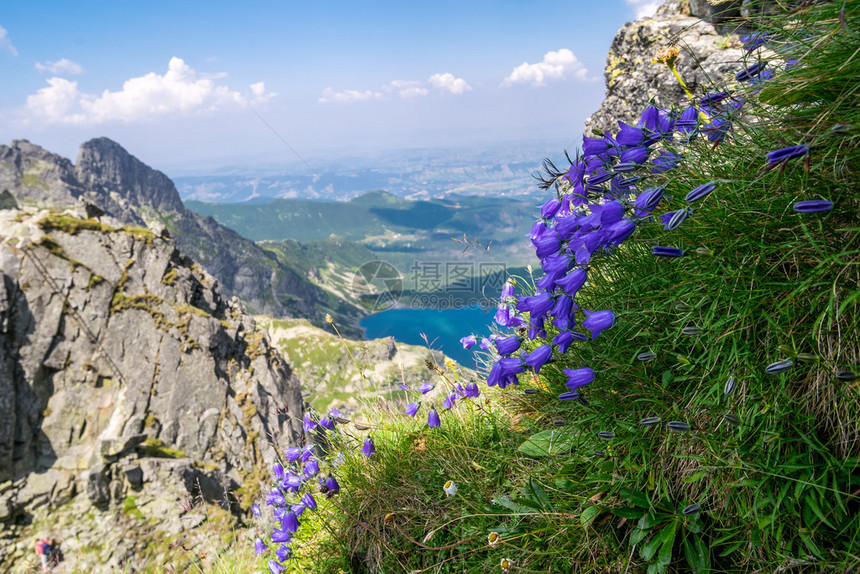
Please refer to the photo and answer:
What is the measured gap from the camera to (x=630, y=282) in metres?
2.76

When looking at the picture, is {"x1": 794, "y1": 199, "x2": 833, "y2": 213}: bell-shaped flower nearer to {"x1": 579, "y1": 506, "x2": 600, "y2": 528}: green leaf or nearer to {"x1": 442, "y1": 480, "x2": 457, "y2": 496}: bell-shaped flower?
{"x1": 579, "y1": 506, "x2": 600, "y2": 528}: green leaf

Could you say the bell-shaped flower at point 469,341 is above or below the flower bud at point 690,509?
above

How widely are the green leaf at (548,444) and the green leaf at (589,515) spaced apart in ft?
1.50

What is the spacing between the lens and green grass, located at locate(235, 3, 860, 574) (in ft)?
6.44

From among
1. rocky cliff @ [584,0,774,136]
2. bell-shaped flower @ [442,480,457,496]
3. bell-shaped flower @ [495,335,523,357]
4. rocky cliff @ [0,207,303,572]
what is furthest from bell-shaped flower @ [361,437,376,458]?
rocky cliff @ [0,207,303,572]

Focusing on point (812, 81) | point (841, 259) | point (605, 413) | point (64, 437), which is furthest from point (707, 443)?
point (64, 437)

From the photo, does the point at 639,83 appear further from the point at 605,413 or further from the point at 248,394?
the point at 248,394

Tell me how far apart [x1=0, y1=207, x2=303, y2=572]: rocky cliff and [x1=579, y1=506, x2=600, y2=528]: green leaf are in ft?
113

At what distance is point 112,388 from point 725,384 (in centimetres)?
6137

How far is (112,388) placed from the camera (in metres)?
49.3

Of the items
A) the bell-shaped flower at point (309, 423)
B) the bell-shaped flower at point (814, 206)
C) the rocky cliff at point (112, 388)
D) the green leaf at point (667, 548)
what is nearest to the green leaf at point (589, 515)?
the green leaf at point (667, 548)

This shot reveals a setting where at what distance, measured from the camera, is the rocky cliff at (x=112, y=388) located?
3419 cm

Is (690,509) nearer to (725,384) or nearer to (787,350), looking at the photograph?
(725,384)

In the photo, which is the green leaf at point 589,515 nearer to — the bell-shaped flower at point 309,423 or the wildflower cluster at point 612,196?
the wildflower cluster at point 612,196
